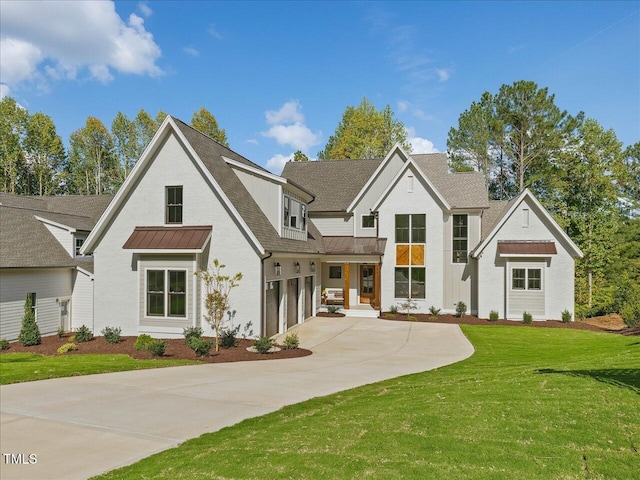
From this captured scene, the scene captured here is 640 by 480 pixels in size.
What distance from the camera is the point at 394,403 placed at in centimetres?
816

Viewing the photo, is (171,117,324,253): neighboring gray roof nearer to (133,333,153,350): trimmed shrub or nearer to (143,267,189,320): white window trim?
(143,267,189,320): white window trim

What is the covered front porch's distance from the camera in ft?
82.9

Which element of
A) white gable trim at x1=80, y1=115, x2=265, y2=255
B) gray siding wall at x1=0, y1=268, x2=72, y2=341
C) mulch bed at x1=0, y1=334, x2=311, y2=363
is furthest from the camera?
gray siding wall at x1=0, y1=268, x2=72, y2=341

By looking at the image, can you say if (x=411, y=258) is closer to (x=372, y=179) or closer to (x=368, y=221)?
(x=368, y=221)

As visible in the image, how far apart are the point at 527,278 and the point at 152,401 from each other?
66.2 ft

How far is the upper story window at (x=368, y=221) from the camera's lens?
89.4 feet

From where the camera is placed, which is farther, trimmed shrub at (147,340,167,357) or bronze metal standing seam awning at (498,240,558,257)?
bronze metal standing seam awning at (498,240,558,257)

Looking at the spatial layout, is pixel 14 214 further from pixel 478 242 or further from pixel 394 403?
pixel 478 242

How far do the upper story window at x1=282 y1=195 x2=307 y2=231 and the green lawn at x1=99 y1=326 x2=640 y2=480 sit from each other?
1219cm

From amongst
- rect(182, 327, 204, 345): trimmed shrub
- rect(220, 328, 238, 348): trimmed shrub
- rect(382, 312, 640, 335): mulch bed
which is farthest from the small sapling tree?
rect(382, 312, 640, 335): mulch bed

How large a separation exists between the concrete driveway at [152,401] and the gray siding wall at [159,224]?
489 cm

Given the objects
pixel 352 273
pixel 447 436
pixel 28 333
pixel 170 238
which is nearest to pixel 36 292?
pixel 28 333

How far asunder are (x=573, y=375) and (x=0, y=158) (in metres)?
52.7

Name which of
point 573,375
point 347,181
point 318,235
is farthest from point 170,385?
point 347,181
